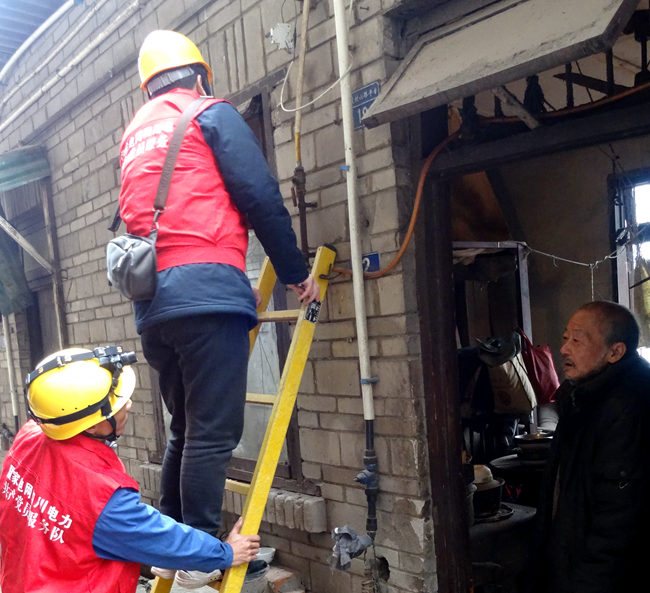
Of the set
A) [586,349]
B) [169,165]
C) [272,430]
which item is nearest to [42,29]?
[169,165]

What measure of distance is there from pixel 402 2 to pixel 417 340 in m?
1.47

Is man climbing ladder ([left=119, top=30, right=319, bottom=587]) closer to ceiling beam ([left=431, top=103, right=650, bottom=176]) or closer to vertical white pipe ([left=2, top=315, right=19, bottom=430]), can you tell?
ceiling beam ([left=431, top=103, right=650, bottom=176])

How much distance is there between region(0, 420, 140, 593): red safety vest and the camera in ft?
6.52

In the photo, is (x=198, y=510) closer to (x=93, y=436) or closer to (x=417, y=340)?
(x=93, y=436)

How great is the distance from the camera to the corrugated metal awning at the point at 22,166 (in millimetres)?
5562

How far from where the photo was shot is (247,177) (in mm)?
2287

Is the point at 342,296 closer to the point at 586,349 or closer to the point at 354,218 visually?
the point at 354,218

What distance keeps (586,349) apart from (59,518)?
2.18 metres

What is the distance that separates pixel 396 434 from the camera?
286cm

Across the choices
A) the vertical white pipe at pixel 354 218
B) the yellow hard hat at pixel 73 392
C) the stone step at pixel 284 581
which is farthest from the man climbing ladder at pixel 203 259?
the stone step at pixel 284 581

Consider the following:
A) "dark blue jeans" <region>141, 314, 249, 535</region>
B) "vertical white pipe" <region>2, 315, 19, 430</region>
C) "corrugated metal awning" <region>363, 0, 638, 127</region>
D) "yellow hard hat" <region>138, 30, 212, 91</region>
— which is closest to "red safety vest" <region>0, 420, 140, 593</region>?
"dark blue jeans" <region>141, 314, 249, 535</region>

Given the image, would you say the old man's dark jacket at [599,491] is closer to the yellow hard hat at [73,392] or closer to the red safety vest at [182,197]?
the red safety vest at [182,197]

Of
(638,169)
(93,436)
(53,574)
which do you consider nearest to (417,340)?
(93,436)

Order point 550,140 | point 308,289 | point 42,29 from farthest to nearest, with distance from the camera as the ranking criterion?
1. point 42,29
2. point 308,289
3. point 550,140
